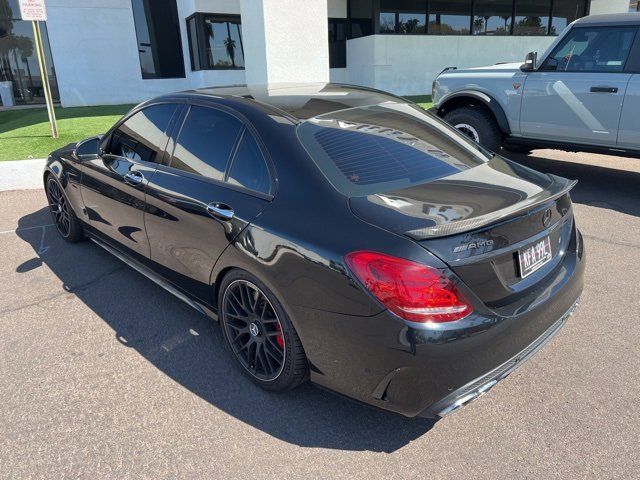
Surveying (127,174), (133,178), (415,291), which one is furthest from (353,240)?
(127,174)

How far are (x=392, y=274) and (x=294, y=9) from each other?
979cm

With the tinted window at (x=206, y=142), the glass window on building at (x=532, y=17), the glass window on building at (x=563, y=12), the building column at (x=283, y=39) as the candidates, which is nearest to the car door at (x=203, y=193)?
the tinted window at (x=206, y=142)

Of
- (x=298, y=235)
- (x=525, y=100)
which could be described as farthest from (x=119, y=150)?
(x=525, y=100)

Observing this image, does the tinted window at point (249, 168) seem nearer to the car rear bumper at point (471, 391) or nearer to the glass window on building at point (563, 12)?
the car rear bumper at point (471, 391)

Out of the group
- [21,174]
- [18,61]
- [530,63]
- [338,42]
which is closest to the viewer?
[530,63]

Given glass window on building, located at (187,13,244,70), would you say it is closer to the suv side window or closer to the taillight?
the suv side window

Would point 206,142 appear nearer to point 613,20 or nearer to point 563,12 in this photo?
point 613,20

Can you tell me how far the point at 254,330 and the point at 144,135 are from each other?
1.93 m

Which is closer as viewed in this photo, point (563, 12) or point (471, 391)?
point (471, 391)

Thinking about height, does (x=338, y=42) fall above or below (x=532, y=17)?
below

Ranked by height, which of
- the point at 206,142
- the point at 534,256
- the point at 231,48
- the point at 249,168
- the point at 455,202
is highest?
the point at 231,48

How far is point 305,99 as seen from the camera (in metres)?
3.20

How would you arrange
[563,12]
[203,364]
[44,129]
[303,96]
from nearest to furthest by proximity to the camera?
[203,364]
[303,96]
[44,129]
[563,12]

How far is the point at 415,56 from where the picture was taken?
16.9 m
